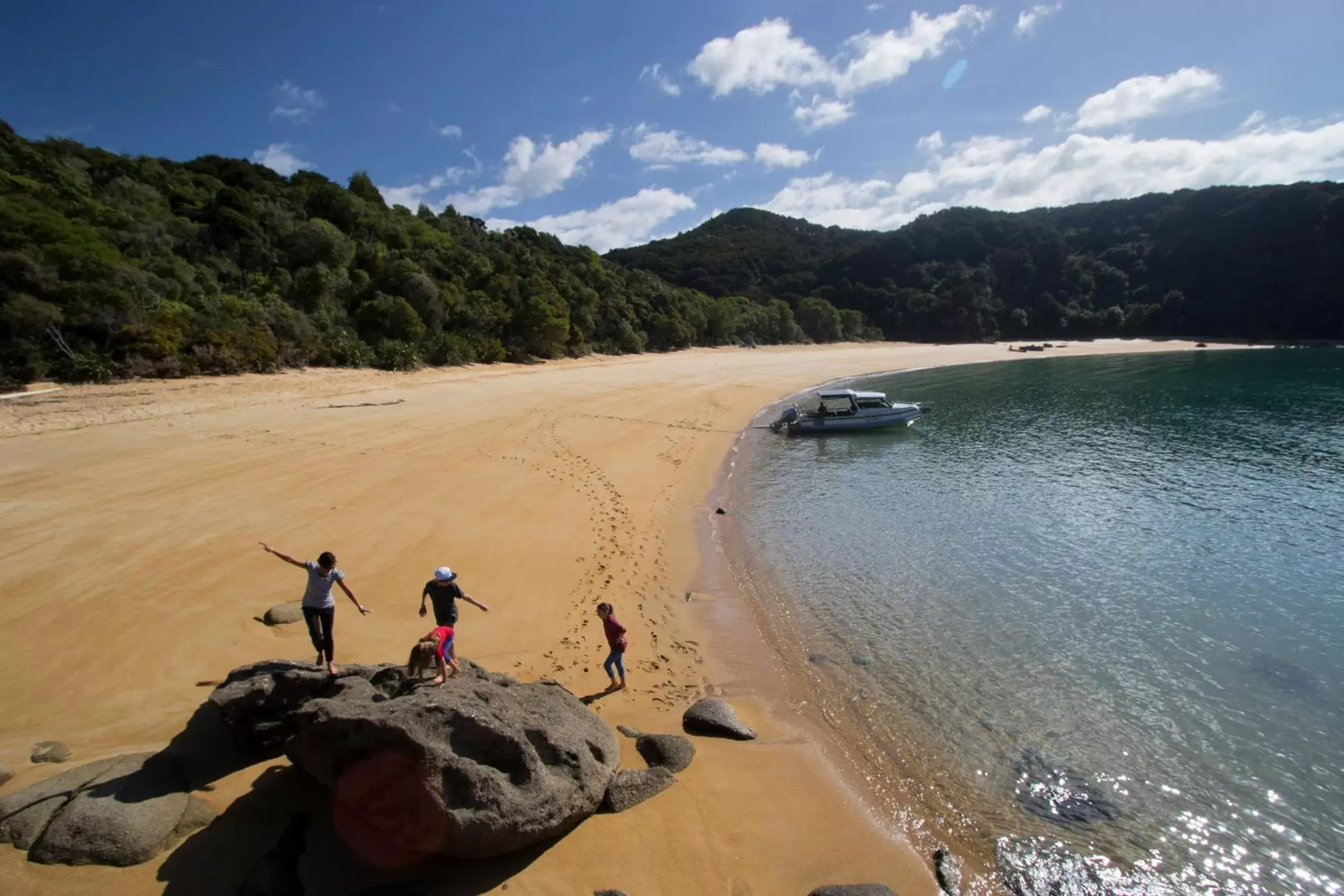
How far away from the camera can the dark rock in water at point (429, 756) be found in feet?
16.8

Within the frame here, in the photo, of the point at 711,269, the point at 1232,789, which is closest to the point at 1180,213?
the point at 711,269

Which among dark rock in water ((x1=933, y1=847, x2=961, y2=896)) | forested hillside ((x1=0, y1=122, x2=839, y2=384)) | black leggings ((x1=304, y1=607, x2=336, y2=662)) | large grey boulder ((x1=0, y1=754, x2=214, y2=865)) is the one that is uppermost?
forested hillside ((x1=0, y1=122, x2=839, y2=384))

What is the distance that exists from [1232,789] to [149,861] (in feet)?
36.4

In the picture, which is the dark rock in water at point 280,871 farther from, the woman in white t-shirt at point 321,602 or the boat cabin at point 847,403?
the boat cabin at point 847,403

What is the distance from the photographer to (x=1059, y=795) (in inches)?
293

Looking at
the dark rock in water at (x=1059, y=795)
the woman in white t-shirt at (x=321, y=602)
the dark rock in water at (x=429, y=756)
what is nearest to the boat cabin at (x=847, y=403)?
the dark rock in water at (x=1059, y=795)

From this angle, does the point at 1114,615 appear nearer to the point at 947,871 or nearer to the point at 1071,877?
the point at 1071,877

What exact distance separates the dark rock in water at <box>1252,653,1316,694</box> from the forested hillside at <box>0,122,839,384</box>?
3389 centimetres

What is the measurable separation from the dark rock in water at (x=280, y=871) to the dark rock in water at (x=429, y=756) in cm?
34

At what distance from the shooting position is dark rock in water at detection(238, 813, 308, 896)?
4766 millimetres

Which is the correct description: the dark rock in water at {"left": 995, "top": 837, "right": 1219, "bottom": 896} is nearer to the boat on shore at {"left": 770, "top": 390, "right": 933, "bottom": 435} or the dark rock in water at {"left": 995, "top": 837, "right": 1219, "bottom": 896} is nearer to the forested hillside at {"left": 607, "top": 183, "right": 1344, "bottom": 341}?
the boat on shore at {"left": 770, "top": 390, "right": 933, "bottom": 435}

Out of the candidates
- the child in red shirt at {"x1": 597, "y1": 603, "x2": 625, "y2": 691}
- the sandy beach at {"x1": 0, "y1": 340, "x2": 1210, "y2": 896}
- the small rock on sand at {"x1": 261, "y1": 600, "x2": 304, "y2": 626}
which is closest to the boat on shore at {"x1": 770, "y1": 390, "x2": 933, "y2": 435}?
the sandy beach at {"x1": 0, "y1": 340, "x2": 1210, "y2": 896}

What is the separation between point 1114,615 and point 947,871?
315 inches

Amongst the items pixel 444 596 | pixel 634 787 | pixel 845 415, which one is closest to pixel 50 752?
pixel 444 596
